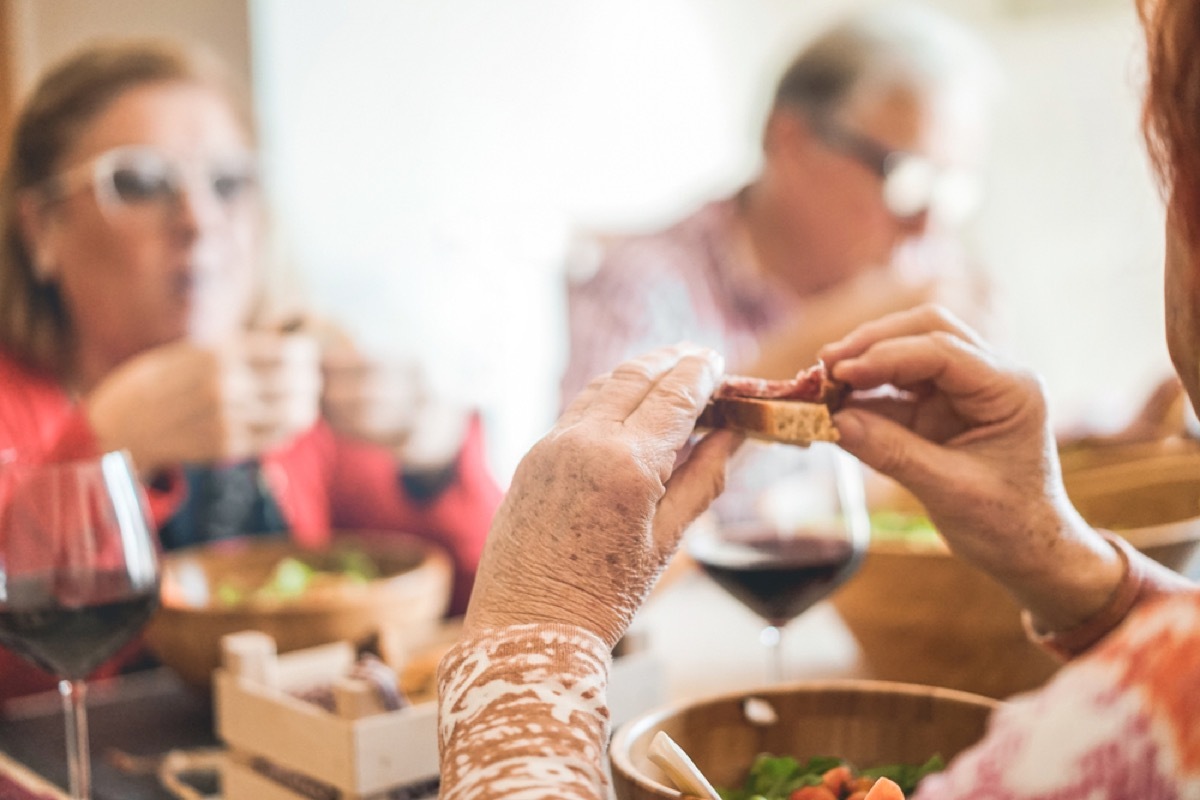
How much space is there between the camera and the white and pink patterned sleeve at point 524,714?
0.47 meters

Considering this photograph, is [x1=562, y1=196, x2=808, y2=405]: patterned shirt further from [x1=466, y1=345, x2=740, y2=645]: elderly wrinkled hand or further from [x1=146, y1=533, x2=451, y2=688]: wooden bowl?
[x1=466, y1=345, x2=740, y2=645]: elderly wrinkled hand

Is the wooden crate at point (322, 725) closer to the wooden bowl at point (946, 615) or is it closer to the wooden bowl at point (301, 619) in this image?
the wooden bowl at point (301, 619)

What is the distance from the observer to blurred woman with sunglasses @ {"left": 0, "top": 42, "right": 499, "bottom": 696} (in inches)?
70.2

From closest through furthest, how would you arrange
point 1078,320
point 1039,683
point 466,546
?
point 1039,683, point 466,546, point 1078,320

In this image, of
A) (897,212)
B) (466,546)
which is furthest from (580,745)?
(897,212)

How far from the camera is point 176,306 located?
202 cm

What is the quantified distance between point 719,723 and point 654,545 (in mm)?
127

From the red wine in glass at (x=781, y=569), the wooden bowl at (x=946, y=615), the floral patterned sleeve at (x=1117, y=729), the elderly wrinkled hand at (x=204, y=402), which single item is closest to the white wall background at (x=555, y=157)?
the elderly wrinkled hand at (x=204, y=402)

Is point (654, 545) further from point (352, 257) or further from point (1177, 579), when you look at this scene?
point (352, 257)

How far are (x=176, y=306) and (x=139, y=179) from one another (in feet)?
0.94

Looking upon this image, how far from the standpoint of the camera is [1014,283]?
3887 millimetres

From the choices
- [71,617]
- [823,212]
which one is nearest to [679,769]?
[71,617]

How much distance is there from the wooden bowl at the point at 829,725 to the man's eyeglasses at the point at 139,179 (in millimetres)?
1568

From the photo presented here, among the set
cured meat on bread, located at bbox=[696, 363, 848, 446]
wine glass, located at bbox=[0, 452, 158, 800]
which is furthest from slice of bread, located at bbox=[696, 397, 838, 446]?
wine glass, located at bbox=[0, 452, 158, 800]
